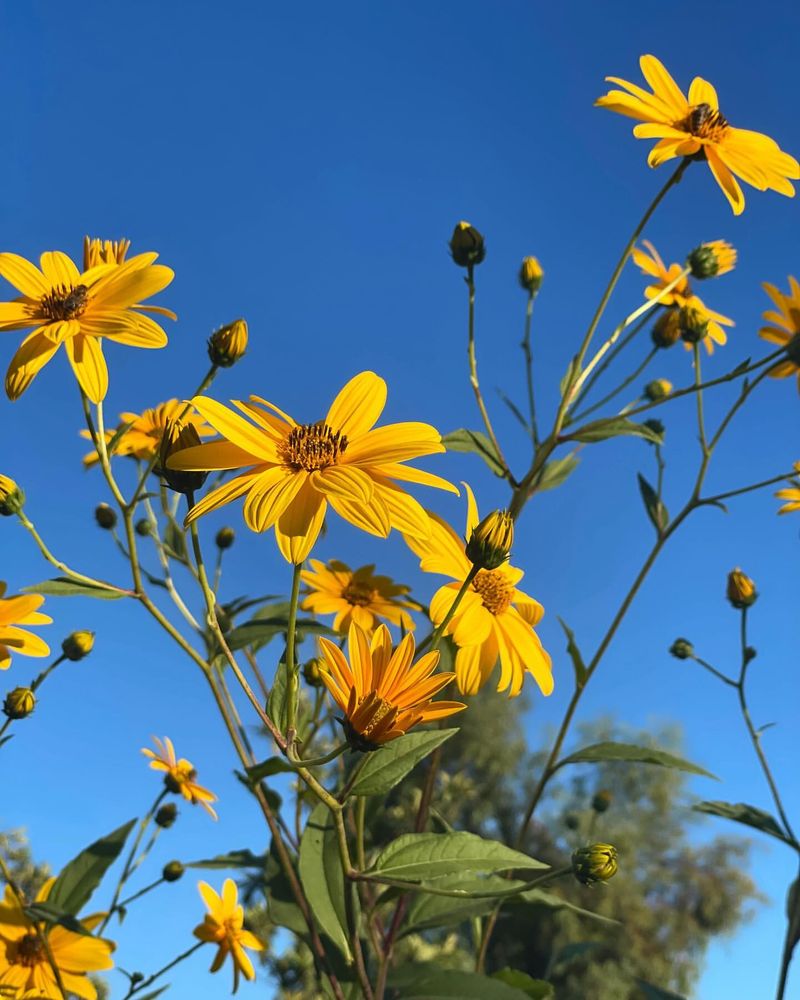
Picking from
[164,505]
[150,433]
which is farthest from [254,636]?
[150,433]

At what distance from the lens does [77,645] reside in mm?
1376

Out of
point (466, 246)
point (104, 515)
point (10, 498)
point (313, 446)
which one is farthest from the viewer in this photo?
point (104, 515)

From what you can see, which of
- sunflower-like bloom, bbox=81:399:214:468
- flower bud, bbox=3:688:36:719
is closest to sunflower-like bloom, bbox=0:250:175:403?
sunflower-like bloom, bbox=81:399:214:468

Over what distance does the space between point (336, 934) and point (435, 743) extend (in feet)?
1.04

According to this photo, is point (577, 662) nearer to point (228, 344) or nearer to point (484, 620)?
point (484, 620)

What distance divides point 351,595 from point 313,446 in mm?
590

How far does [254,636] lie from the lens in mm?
1175

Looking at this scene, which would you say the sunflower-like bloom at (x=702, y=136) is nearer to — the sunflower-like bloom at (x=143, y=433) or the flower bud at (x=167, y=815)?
the sunflower-like bloom at (x=143, y=433)

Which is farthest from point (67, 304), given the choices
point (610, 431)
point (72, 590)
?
point (610, 431)

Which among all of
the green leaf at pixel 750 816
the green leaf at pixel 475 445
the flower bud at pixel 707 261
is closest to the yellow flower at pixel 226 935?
the green leaf at pixel 750 816

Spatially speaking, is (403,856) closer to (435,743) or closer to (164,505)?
(435,743)

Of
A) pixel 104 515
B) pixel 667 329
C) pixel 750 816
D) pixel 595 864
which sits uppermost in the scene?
pixel 667 329

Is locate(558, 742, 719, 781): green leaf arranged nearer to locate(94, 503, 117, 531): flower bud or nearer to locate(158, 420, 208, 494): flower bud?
locate(158, 420, 208, 494): flower bud

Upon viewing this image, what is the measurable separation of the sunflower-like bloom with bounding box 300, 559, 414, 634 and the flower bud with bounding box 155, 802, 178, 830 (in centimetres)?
66
